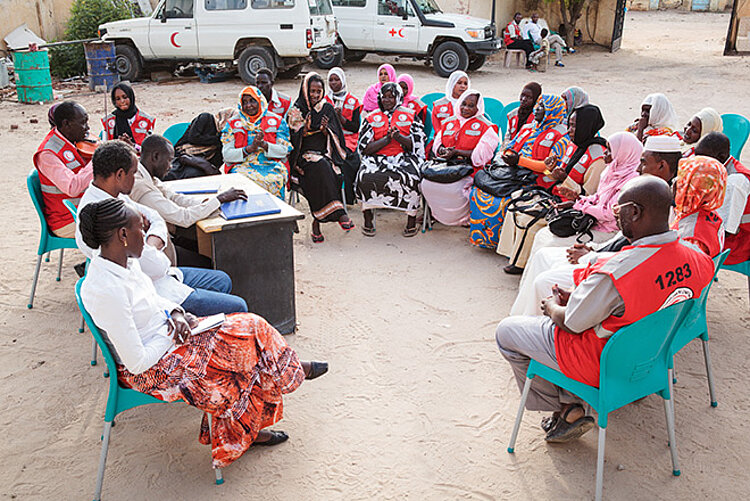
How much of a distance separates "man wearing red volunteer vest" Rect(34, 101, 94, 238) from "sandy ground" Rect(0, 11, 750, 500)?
0.66m

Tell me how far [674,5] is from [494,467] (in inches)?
1320

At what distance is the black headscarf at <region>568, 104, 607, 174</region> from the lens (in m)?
4.86

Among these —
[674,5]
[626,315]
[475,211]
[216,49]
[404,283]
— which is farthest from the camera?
[674,5]

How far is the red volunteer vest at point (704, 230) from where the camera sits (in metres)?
3.31

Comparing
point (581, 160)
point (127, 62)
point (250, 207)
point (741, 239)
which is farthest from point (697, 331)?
point (127, 62)

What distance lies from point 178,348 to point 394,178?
11.5ft

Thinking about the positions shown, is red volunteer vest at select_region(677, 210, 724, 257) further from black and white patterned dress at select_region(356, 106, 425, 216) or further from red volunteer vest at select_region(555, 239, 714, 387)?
black and white patterned dress at select_region(356, 106, 425, 216)

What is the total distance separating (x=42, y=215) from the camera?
4.38 m

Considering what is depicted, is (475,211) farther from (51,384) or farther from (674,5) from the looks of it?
(674,5)

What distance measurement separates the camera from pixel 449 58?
47.0 feet

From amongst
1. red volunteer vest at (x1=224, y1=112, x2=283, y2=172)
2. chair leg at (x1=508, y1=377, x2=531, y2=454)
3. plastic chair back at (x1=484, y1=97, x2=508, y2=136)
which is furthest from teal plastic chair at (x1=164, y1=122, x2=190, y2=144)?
chair leg at (x1=508, y1=377, x2=531, y2=454)

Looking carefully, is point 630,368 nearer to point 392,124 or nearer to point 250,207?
point 250,207

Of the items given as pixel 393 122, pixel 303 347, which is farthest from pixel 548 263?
pixel 393 122

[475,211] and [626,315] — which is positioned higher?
[626,315]
